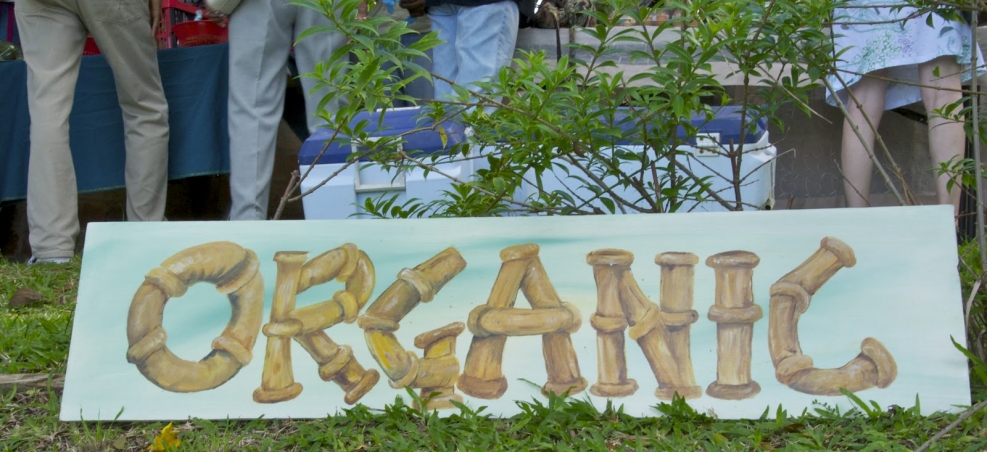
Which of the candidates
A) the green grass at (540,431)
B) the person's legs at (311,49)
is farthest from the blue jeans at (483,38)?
the green grass at (540,431)

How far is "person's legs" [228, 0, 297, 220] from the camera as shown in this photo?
11.1 ft

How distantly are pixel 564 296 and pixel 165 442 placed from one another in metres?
0.75

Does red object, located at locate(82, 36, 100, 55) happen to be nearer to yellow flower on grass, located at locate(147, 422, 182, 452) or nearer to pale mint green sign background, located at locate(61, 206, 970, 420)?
pale mint green sign background, located at locate(61, 206, 970, 420)

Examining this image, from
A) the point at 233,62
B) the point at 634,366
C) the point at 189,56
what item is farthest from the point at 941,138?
the point at 189,56

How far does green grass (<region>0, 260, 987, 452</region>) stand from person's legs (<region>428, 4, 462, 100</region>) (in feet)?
6.43

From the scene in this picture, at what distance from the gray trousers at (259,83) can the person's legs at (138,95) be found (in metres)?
0.35

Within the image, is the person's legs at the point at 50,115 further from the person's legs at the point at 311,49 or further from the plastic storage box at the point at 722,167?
the plastic storage box at the point at 722,167

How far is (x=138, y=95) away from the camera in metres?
3.55

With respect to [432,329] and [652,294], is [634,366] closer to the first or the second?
[652,294]

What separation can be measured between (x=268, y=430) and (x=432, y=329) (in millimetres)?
346

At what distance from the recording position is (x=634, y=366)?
63.9 inches

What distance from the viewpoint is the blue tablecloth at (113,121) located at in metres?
3.64

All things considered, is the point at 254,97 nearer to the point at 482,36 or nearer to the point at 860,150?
the point at 482,36

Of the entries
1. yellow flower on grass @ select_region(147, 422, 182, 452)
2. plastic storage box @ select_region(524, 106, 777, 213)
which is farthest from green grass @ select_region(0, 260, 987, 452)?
plastic storage box @ select_region(524, 106, 777, 213)
